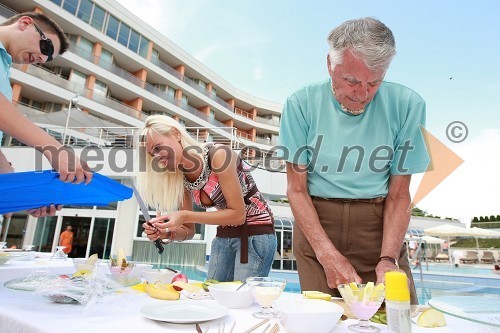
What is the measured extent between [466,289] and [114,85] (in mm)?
19161

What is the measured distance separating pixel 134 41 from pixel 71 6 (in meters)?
4.20

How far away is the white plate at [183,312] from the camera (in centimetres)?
71

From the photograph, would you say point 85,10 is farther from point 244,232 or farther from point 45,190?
point 244,232

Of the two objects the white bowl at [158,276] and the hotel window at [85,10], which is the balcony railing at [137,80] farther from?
the white bowl at [158,276]

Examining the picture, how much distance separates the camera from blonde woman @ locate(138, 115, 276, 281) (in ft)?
5.45

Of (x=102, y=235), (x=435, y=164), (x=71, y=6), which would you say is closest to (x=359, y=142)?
(x=435, y=164)

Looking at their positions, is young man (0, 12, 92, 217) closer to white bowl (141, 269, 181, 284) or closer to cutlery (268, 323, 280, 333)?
white bowl (141, 269, 181, 284)

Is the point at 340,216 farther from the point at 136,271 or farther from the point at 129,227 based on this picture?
the point at 129,227

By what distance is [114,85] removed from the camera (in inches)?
731

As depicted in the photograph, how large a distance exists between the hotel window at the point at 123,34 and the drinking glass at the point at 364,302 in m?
22.1

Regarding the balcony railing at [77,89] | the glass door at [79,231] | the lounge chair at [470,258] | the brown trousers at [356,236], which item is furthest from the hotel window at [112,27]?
the lounge chair at [470,258]

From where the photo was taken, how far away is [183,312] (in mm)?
798

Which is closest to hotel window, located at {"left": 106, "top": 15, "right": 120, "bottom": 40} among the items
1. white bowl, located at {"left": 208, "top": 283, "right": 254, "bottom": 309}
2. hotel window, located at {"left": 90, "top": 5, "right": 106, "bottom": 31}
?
hotel window, located at {"left": 90, "top": 5, "right": 106, "bottom": 31}

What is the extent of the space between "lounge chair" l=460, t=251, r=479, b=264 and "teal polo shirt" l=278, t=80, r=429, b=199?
73.4 feet
